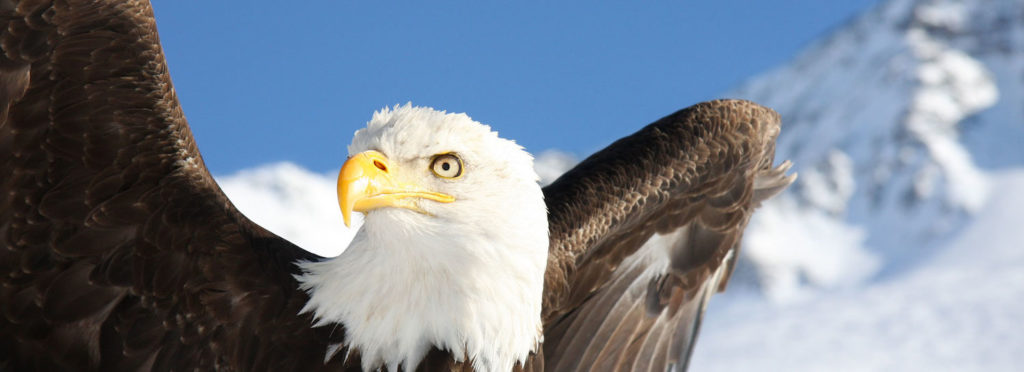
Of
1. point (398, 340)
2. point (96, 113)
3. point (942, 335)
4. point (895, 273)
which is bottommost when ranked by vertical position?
point (398, 340)

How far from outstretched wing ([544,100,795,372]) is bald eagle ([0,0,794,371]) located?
1.22 meters

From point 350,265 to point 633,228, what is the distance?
2.30m

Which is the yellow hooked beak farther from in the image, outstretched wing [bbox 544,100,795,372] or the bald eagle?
outstretched wing [bbox 544,100,795,372]

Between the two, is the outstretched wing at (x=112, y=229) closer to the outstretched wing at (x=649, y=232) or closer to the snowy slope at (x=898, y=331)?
the outstretched wing at (x=649, y=232)

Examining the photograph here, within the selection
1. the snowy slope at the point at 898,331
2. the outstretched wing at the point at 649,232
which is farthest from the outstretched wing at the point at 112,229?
the snowy slope at the point at 898,331

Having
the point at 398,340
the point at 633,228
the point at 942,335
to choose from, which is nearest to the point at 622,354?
the point at 633,228

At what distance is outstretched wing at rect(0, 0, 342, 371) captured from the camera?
15.6ft

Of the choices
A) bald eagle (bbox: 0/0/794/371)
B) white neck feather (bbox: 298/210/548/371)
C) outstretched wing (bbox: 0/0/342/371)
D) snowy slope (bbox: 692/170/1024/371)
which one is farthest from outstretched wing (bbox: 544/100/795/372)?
snowy slope (bbox: 692/170/1024/371)

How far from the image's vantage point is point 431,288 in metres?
4.35

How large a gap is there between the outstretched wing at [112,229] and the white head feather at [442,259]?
36 centimetres

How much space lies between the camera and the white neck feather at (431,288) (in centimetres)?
419

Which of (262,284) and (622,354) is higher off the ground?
(622,354)

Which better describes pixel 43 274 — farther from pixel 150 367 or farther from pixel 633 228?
pixel 633 228

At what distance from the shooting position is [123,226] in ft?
15.9
